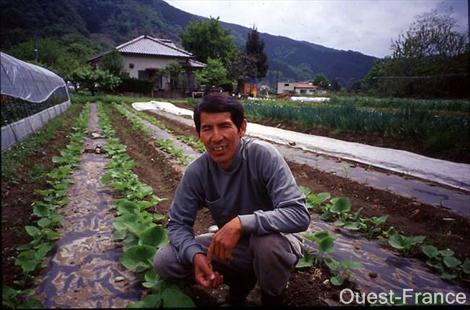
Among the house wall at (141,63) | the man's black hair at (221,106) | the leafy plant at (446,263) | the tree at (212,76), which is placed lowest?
the leafy plant at (446,263)

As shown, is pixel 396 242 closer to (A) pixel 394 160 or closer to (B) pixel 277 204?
(B) pixel 277 204

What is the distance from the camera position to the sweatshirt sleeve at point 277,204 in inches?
62.7

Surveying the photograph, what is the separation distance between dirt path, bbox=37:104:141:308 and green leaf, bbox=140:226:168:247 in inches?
9.0

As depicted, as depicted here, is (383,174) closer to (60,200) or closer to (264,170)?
(264,170)

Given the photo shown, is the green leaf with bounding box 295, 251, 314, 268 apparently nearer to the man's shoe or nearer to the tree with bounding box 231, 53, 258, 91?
the man's shoe

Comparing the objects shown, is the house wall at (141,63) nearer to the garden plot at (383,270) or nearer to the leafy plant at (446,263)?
the garden plot at (383,270)

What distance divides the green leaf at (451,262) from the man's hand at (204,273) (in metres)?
1.60

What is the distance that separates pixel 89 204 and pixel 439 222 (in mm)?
3346

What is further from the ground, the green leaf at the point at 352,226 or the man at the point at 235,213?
the man at the point at 235,213

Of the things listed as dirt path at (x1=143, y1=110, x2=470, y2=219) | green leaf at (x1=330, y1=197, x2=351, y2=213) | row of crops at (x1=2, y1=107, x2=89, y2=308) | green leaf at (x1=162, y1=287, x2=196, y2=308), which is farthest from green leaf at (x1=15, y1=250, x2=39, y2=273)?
dirt path at (x1=143, y1=110, x2=470, y2=219)

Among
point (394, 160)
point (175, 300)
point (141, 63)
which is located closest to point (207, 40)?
point (141, 63)

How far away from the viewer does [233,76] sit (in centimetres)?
2712

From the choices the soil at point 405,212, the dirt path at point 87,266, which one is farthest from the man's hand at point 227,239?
the soil at point 405,212

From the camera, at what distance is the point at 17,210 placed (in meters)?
2.98
